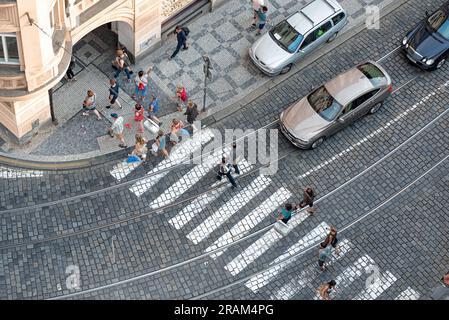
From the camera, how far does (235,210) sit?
40.7 m

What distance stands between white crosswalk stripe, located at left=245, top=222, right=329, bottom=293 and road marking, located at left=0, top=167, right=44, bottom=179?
1041 cm

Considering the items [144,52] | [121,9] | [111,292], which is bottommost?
[111,292]

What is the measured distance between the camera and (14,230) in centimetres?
3891

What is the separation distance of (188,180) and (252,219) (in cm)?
341

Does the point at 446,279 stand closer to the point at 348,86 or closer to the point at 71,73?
the point at 348,86

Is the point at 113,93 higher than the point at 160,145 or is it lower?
higher

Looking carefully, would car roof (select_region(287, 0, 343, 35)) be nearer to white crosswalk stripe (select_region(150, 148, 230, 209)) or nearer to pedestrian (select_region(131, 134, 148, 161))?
white crosswalk stripe (select_region(150, 148, 230, 209))

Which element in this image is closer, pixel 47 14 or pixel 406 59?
pixel 47 14

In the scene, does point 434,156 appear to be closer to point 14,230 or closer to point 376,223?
point 376,223

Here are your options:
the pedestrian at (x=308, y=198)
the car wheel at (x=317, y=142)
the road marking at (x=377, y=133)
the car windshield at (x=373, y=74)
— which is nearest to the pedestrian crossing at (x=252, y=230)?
the pedestrian at (x=308, y=198)

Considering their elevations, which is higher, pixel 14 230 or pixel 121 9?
pixel 121 9

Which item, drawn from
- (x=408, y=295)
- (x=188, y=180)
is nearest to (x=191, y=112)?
(x=188, y=180)

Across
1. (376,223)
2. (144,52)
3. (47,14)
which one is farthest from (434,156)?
(47,14)

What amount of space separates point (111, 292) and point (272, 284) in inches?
262
